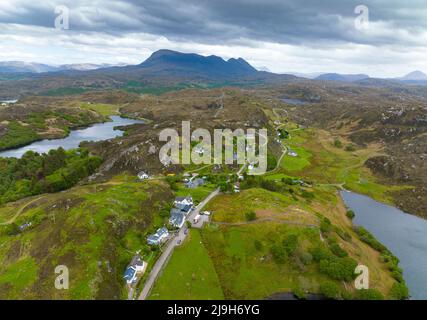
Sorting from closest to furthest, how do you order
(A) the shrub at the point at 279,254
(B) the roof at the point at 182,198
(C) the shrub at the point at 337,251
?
(A) the shrub at the point at 279,254 → (C) the shrub at the point at 337,251 → (B) the roof at the point at 182,198

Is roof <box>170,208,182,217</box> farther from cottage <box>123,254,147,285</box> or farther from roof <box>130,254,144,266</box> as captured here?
cottage <box>123,254,147,285</box>

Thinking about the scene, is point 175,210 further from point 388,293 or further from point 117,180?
point 388,293

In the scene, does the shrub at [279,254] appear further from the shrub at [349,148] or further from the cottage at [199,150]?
the shrub at [349,148]

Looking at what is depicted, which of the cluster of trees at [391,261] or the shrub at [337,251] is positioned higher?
the shrub at [337,251]

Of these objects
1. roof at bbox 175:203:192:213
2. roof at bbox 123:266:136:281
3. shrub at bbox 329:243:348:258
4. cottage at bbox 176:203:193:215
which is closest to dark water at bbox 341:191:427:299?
shrub at bbox 329:243:348:258

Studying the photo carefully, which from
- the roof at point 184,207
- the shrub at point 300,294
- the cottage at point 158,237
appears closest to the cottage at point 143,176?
the roof at point 184,207

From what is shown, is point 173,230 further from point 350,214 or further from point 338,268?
point 350,214

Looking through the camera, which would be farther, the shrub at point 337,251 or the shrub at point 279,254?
the shrub at point 337,251
